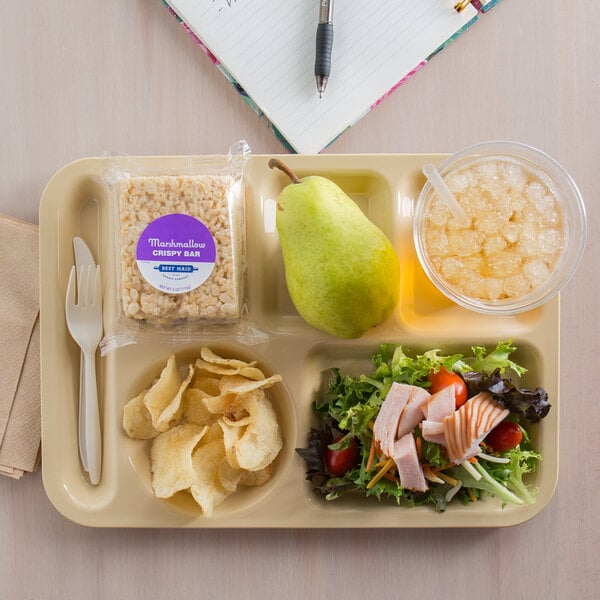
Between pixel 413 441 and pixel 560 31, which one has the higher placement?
pixel 560 31

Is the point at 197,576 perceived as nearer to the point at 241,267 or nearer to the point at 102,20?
the point at 241,267

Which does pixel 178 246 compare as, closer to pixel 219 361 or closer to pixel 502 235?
pixel 219 361

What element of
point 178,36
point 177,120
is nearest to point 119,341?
point 177,120

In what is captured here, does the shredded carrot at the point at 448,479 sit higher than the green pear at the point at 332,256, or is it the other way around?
the green pear at the point at 332,256

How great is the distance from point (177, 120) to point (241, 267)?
0.96ft

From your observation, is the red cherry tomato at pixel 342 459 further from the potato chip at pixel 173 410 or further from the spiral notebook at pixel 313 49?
the spiral notebook at pixel 313 49

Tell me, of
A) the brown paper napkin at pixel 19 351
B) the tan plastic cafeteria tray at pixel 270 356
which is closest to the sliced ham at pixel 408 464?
the tan plastic cafeteria tray at pixel 270 356

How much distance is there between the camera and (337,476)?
1010 mm

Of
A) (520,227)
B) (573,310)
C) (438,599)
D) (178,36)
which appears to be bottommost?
(438,599)

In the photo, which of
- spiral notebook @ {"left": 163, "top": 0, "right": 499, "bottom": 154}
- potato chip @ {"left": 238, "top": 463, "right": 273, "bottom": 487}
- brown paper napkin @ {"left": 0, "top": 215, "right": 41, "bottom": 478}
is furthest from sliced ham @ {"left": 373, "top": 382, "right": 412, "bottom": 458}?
brown paper napkin @ {"left": 0, "top": 215, "right": 41, "bottom": 478}

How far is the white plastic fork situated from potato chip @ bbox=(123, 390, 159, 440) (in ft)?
0.20

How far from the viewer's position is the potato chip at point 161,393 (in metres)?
1.00

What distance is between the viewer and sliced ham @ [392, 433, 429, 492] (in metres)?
0.92

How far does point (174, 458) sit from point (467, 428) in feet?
1.51
